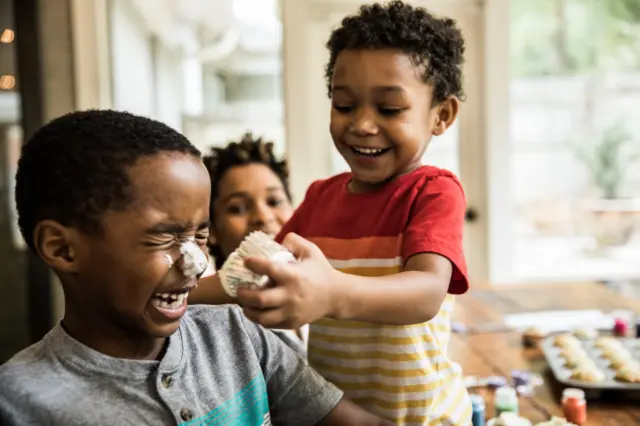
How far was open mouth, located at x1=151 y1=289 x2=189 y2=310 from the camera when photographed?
24.4 inches

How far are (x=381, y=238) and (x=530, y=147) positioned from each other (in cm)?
265

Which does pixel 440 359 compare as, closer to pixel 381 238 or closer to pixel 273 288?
pixel 381 238

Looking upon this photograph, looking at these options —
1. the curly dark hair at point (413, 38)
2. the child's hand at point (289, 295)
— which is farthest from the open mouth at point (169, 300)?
the curly dark hair at point (413, 38)

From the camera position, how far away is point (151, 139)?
0.64 metres

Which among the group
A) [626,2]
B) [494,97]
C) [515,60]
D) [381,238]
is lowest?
[381,238]

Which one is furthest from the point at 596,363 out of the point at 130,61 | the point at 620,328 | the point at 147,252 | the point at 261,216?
the point at 130,61

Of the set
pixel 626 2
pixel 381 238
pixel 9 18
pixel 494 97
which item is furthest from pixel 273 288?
pixel 626 2

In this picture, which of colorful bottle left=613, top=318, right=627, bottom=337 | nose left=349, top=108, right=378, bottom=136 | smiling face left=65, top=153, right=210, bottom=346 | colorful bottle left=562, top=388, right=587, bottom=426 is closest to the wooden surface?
colorful bottle left=562, top=388, right=587, bottom=426

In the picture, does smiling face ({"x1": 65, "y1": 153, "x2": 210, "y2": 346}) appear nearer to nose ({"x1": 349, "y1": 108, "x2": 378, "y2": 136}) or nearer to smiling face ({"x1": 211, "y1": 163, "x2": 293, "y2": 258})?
nose ({"x1": 349, "y1": 108, "x2": 378, "y2": 136})

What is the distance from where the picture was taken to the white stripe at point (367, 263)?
0.78m

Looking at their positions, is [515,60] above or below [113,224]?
above

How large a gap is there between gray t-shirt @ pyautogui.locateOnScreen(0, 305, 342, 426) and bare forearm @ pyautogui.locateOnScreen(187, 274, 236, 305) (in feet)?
0.23

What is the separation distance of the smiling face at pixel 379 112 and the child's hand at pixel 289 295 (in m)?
0.30

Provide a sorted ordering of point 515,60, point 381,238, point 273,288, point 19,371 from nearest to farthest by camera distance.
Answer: point 273,288
point 19,371
point 381,238
point 515,60
